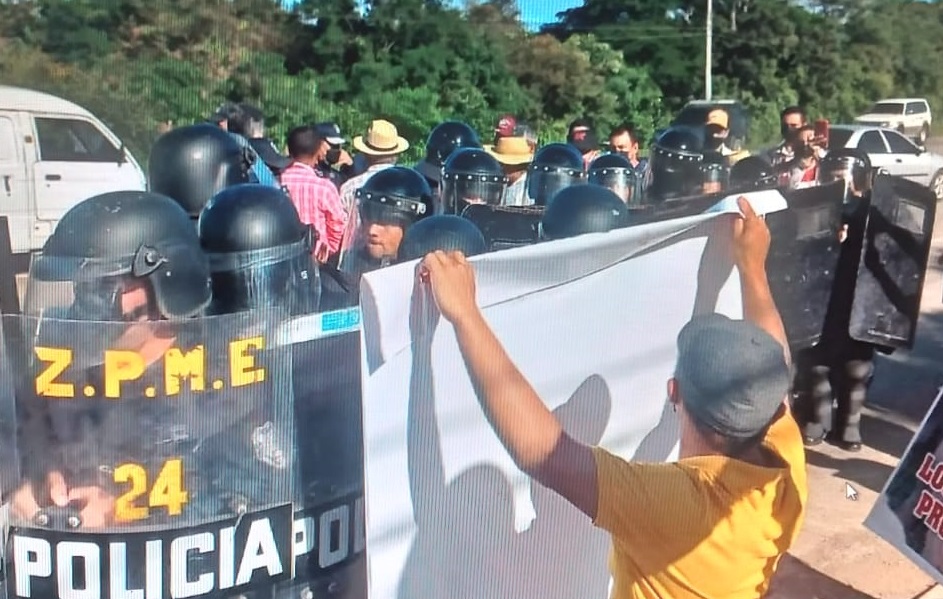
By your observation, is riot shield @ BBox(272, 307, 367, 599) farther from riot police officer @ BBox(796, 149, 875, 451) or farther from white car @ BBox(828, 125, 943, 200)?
white car @ BBox(828, 125, 943, 200)

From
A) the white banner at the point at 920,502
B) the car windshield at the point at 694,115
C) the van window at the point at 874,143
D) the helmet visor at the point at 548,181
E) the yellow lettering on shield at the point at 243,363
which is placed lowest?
the white banner at the point at 920,502

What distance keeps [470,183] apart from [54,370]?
3.57m

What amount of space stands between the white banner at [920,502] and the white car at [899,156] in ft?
40.0

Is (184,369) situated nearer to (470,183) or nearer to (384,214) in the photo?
(384,214)

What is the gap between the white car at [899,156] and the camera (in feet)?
52.0

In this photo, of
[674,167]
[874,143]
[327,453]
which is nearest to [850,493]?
[674,167]

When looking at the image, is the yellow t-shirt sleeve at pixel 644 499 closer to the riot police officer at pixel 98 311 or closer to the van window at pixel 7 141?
the riot police officer at pixel 98 311

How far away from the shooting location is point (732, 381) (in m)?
2.25

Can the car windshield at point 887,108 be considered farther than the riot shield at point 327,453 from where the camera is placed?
Yes

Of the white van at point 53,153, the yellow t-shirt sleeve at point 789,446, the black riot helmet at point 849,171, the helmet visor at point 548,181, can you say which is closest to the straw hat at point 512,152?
the helmet visor at point 548,181

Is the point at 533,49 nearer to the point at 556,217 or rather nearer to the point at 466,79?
the point at 466,79

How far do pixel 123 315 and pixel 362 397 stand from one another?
612mm

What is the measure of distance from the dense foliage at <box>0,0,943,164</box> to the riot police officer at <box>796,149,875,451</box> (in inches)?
145

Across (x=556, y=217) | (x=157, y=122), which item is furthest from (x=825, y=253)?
(x=157, y=122)
